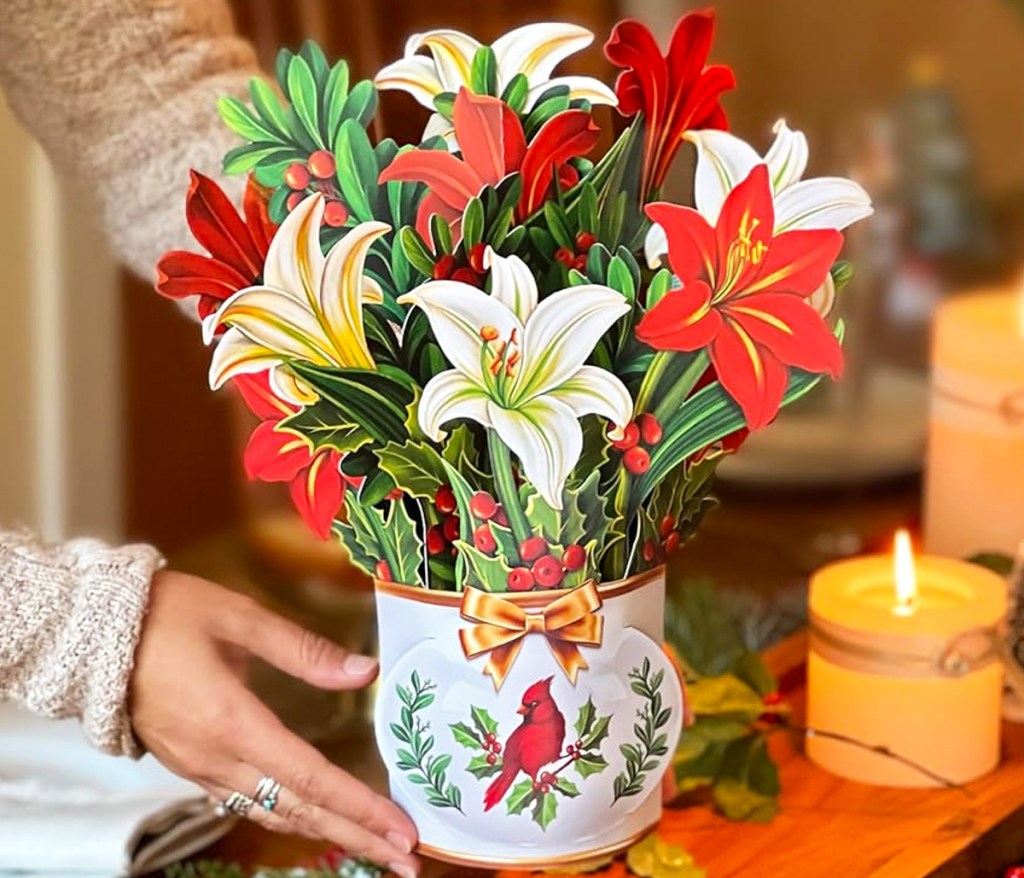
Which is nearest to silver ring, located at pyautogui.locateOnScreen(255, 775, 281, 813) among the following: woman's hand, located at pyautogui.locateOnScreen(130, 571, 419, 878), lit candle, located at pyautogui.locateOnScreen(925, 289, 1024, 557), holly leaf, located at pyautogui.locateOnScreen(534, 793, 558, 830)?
woman's hand, located at pyautogui.locateOnScreen(130, 571, 419, 878)

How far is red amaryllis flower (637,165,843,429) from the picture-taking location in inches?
23.3

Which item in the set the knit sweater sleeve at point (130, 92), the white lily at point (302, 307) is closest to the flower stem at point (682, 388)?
the white lily at point (302, 307)

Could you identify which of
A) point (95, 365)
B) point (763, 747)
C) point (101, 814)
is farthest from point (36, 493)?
point (763, 747)

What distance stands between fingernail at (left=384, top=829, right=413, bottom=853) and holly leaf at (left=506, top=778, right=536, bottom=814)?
0.18 ft

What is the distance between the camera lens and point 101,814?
2.46 feet

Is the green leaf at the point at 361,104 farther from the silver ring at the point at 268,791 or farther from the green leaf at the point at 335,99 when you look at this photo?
the silver ring at the point at 268,791

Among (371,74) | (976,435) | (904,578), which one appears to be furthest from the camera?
(371,74)

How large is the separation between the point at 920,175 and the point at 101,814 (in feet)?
4.82

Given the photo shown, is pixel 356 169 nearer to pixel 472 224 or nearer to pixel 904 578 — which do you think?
pixel 472 224

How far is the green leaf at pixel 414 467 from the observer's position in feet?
2.00

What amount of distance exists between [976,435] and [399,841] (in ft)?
1.36

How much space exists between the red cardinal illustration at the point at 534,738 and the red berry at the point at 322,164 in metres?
0.20

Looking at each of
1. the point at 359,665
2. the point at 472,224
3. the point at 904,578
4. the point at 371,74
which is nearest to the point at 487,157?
the point at 472,224

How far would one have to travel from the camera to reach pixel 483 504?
61 cm
